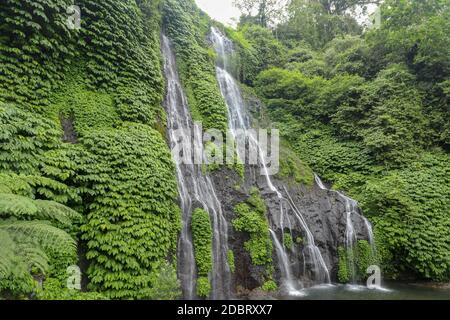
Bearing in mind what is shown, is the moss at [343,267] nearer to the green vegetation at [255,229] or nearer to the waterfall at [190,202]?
the green vegetation at [255,229]

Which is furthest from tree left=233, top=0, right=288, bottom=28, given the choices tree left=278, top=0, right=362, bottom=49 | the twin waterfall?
the twin waterfall

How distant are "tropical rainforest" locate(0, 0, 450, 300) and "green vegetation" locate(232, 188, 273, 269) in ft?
0.15

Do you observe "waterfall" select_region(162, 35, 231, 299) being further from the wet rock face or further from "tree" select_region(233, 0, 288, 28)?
"tree" select_region(233, 0, 288, 28)

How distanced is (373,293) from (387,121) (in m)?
8.07

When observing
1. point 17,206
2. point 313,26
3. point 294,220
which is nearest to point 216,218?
point 294,220

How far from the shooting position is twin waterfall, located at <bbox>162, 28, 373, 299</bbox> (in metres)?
8.05

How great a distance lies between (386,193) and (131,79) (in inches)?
395

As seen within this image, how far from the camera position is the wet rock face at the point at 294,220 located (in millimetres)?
8703

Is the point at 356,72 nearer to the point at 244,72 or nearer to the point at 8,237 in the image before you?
the point at 244,72

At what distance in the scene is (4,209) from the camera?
4.14 meters

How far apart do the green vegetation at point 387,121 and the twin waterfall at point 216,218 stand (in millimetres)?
1233

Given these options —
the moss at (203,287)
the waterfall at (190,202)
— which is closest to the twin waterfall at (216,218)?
the waterfall at (190,202)

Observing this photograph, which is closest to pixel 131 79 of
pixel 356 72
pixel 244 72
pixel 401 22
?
pixel 244 72
